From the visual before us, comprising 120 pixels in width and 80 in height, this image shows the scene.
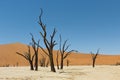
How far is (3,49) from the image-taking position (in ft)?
414

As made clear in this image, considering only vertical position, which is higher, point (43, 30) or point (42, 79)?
point (43, 30)

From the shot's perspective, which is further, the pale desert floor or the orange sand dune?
the orange sand dune

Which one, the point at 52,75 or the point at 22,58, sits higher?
the point at 22,58

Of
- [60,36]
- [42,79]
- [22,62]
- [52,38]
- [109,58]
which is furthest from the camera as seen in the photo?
[109,58]

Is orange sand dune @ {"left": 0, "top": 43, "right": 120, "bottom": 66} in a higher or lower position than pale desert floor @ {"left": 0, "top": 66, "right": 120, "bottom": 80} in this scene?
higher

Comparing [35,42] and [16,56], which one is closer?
[35,42]

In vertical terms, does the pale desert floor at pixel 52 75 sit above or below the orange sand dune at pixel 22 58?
below

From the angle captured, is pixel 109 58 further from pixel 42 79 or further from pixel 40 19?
pixel 42 79

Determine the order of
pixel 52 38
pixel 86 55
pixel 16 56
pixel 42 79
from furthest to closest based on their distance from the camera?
pixel 86 55
pixel 16 56
pixel 52 38
pixel 42 79

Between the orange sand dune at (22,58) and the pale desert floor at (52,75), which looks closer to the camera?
the pale desert floor at (52,75)

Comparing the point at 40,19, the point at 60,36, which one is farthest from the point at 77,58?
the point at 40,19

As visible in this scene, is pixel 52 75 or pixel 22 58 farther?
pixel 22 58

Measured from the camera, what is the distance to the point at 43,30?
33.0 m

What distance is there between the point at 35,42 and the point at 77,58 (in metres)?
91.3
